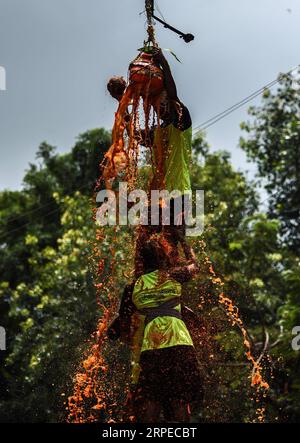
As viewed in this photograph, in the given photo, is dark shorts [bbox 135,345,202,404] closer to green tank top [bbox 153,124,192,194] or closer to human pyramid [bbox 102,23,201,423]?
human pyramid [bbox 102,23,201,423]

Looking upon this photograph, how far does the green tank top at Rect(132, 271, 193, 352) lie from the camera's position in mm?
5027

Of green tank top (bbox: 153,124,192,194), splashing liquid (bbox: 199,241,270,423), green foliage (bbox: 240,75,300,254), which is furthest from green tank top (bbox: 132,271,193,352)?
green foliage (bbox: 240,75,300,254)

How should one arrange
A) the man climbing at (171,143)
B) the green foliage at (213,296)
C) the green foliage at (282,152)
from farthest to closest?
the green foliage at (282,152)
the green foliage at (213,296)
the man climbing at (171,143)

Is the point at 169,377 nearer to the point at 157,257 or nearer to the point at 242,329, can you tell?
the point at 157,257

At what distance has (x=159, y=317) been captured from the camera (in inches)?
201

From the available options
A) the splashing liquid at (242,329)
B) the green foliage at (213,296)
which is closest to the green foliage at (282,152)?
the green foliage at (213,296)

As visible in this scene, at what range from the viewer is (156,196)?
5570 millimetres

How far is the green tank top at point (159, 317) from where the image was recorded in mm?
5027

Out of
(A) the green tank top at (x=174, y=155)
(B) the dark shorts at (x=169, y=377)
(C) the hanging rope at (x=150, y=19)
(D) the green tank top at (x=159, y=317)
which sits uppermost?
(C) the hanging rope at (x=150, y=19)

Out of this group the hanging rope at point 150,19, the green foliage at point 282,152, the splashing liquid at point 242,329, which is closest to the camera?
the hanging rope at point 150,19

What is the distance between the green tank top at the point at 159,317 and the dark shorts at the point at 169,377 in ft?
0.19

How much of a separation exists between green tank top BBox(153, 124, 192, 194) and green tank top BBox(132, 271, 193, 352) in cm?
76

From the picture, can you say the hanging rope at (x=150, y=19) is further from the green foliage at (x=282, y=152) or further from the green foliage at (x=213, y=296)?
the green foliage at (x=282, y=152)

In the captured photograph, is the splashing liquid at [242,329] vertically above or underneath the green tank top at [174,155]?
underneath
